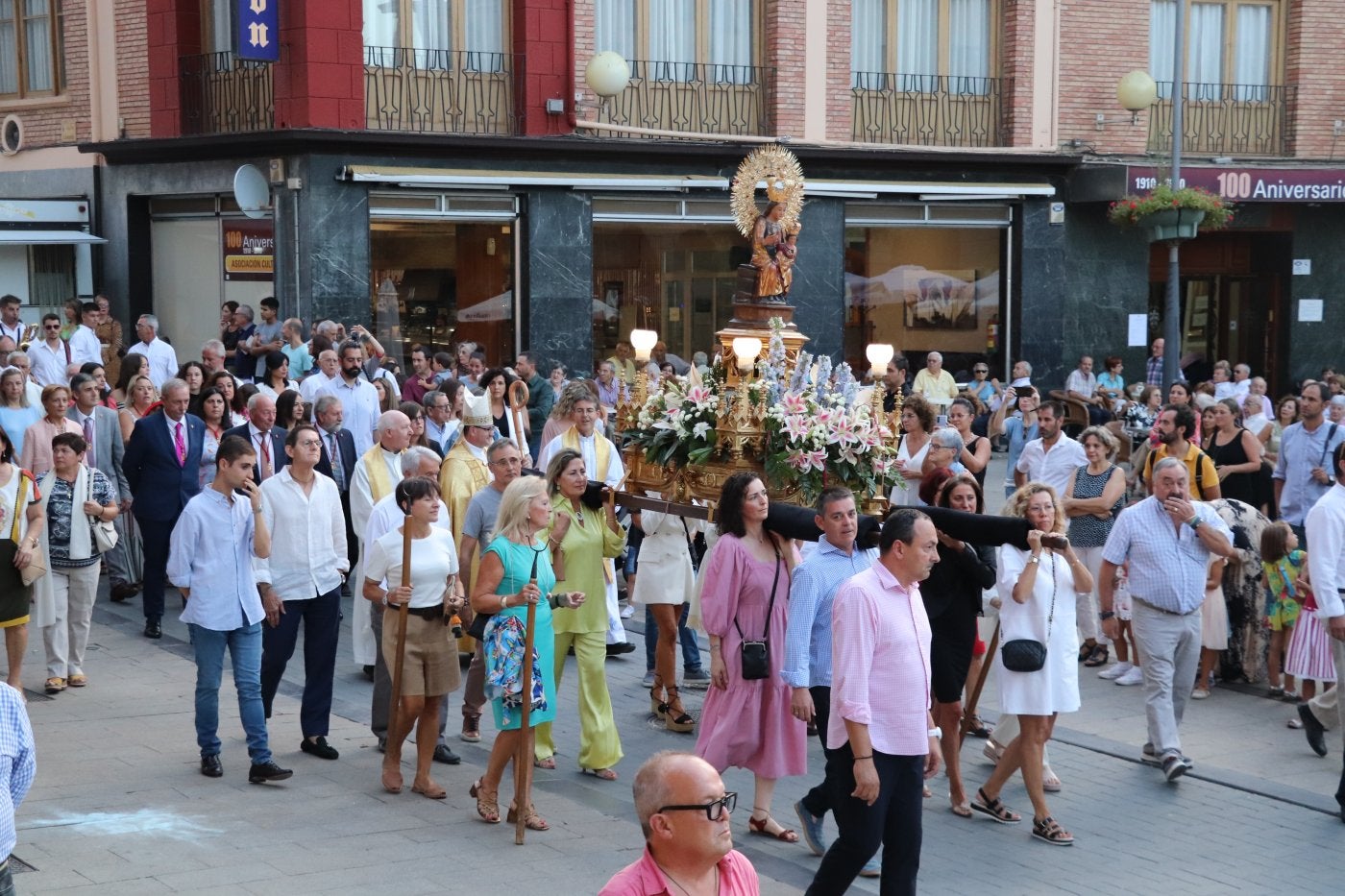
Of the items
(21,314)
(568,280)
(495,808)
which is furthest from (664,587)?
(21,314)

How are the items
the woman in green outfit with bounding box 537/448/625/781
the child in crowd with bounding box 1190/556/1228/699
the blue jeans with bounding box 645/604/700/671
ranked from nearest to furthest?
the woman in green outfit with bounding box 537/448/625/781 → the child in crowd with bounding box 1190/556/1228/699 → the blue jeans with bounding box 645/604/700/671

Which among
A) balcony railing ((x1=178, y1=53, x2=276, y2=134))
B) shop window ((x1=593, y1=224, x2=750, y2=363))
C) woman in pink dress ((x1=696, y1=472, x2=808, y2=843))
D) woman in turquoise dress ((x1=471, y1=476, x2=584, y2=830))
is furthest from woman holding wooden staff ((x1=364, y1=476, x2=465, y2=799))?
shop window ((x1=593, y1=224, x2=750, y2=363))

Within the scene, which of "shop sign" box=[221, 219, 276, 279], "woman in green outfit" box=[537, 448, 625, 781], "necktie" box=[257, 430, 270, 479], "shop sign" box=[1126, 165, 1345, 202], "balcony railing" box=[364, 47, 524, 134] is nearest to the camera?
"woman in green outfit" box=[537, 448, 625, 781]

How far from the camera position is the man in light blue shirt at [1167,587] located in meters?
9.81

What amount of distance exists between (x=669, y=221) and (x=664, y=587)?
13515 mm

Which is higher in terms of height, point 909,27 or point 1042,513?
point 909,27

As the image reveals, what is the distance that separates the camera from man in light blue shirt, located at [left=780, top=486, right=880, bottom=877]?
8.14 m

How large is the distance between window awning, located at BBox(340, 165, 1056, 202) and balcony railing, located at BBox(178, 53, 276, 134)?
182 cm

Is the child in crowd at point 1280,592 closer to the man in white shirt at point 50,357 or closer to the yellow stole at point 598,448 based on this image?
the yellow stole at point 598,448

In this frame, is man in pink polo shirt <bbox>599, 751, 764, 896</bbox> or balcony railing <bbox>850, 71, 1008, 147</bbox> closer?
man in pink polo shirt <bbox>599, 751, 764, 896</bbox>

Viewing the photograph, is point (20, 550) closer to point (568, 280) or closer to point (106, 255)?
point (568, 280)

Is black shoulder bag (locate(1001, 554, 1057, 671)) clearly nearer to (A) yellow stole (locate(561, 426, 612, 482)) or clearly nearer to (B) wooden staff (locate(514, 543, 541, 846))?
(B) wooden staff (locate(514, 543, 541, 846))

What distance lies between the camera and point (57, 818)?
28.3 ft

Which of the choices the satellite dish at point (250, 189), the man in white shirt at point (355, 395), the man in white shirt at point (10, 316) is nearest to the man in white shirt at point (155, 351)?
the man in white shirt at point (10, 316)
